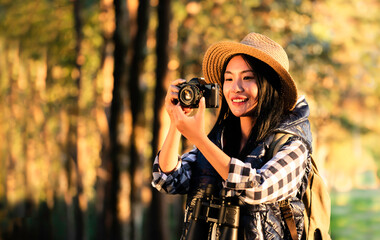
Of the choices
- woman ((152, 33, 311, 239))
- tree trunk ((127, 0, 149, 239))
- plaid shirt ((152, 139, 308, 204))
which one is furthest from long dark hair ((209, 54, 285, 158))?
tree trunk ((127, 0, 149, 239))

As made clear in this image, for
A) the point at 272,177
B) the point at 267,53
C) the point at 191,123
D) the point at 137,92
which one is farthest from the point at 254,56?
the point at 137,92

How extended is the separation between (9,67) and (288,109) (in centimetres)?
3238

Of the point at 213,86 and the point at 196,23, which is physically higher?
the point at 196,23

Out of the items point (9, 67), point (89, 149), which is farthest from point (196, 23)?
point (9, 67)

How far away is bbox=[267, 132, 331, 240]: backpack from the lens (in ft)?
10.9

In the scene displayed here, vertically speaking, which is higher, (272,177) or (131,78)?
(131,78)

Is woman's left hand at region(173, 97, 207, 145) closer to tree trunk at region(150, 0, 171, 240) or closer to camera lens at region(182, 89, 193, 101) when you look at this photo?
camera lens at region(182, 89, 193, 101)

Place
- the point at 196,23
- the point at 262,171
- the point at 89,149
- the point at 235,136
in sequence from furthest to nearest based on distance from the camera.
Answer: the point at 89,149 → the point at 196,23 → the point at 235,136 → the point at 262,171

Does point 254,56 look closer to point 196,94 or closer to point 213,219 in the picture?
point 196,94

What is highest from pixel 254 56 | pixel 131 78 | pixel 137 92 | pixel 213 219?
pixel 131 78

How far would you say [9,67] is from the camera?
34.3 metres

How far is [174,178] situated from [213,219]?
346 mm

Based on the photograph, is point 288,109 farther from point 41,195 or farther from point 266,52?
point 41,195

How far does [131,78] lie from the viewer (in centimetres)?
1230
